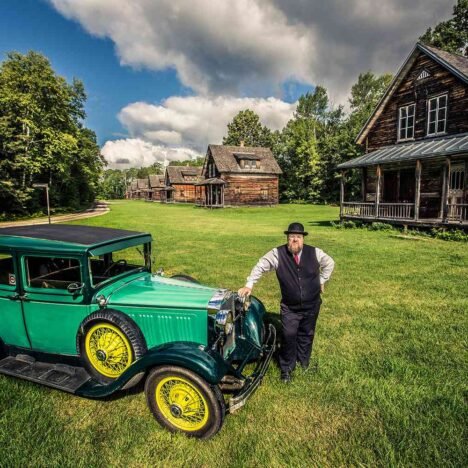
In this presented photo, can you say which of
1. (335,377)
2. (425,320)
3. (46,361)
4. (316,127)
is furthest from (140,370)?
(316,127)

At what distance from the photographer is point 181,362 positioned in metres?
2.89

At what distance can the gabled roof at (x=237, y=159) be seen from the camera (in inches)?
1641

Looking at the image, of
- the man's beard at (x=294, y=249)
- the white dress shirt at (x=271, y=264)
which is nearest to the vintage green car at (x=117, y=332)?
the white dress shirt at (x=271, y=264)

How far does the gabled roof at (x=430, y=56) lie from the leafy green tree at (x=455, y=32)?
22.0 m

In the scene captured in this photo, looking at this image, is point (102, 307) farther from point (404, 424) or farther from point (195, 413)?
point (404, 424)

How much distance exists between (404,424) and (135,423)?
2601 millimetres

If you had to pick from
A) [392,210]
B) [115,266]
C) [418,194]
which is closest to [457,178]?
[418,194]

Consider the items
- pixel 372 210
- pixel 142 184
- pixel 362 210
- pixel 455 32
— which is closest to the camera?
pixel 362 210

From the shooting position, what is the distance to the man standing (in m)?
3.72

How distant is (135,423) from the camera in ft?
10.3

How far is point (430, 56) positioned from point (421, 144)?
4971 millimetres

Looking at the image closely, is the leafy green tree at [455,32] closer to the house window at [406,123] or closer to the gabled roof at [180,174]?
the house window at [406,123]

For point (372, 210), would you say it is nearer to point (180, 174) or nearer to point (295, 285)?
point (295, 285)

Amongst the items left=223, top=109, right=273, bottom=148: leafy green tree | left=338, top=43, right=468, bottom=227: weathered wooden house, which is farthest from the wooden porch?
left=223, top=109, right=273, bottom=148: leafy green tree
